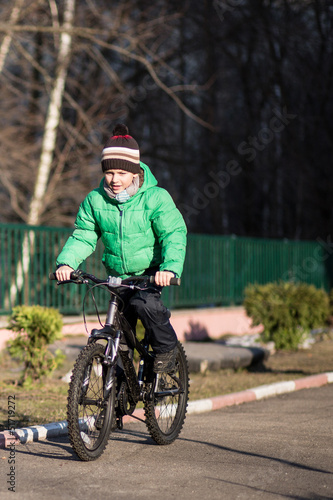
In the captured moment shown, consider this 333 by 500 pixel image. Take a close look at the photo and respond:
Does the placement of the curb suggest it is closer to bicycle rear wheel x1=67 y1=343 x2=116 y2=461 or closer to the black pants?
bicycle rear wheel x1=67 y1=343 x2=116 y2=461

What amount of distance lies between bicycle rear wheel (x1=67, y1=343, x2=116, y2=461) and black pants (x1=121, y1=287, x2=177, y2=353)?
38 centimetres

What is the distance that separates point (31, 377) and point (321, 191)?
20154 millimetres

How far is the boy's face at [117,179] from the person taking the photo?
197 inches

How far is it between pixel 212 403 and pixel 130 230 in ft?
9.61

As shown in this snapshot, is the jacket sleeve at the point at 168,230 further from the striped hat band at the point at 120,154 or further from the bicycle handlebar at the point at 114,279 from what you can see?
the striped hat band at the point at 120,154

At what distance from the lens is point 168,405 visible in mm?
5590

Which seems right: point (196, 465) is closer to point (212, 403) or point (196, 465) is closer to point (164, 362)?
point (164, 362)

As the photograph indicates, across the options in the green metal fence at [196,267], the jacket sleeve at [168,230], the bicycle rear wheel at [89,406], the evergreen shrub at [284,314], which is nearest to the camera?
the bicycle rear wheel at [89,406]

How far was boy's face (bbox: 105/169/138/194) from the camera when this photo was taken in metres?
5.00

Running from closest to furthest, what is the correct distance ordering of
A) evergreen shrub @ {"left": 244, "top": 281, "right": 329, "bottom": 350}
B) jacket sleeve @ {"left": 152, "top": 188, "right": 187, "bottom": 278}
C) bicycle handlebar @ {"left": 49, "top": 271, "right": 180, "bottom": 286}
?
bicycle handlebar @ {"left": 49, "top": 271, "right": 180, "bottom": 286}
jacket sleeve @ {"left": 152, "top": 188, "right": 187, "bottom": 278}
evergreen shrub @ {"left": 244, "top": 281, "right": 329, "bottom": 350}

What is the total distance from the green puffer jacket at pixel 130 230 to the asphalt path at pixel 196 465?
1.26 meters

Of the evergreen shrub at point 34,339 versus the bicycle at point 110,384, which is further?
the evergreen shrub at point 34,339

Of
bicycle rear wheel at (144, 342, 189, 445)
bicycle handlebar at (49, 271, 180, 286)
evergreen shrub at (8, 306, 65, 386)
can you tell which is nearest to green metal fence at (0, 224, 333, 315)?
evergreen shrub at (8, 306, 65, 386)

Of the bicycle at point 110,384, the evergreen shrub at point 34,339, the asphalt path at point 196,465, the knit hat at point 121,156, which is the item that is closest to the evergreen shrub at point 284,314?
the evergreen shrub at point 34,339
